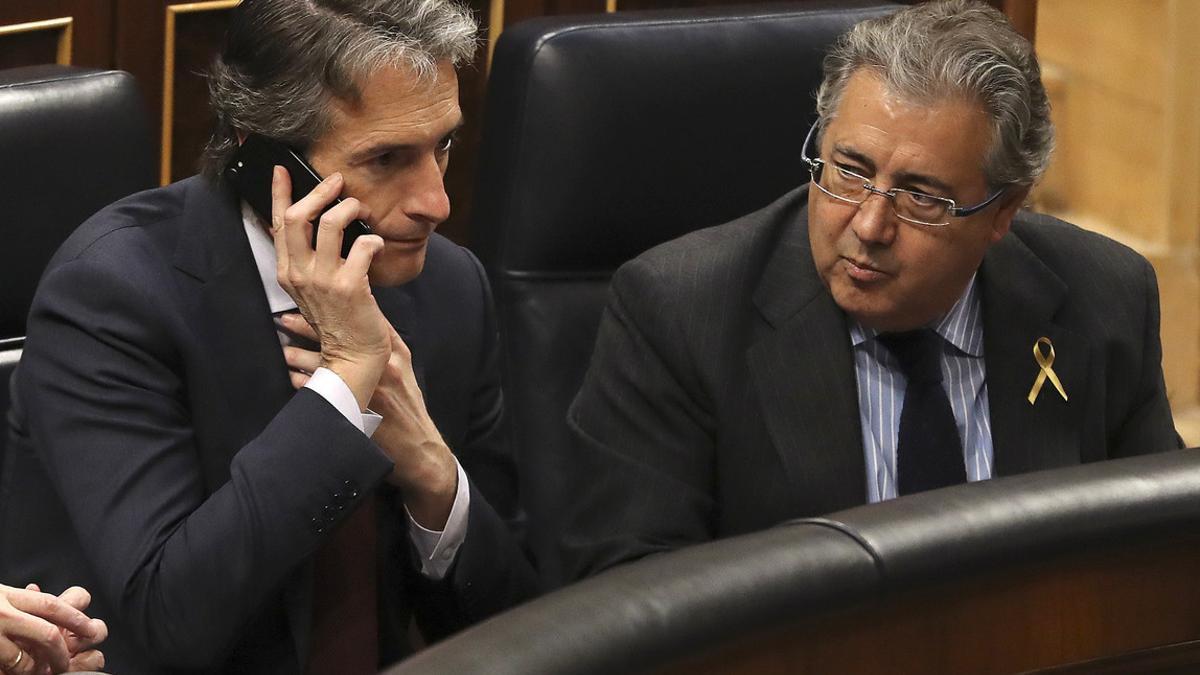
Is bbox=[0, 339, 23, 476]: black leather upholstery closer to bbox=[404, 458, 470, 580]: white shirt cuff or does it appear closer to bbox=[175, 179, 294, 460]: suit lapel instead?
bbox=[175, 179, 294, 460]: suit lapel

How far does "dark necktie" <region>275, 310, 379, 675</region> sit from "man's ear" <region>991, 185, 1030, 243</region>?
0.65 m

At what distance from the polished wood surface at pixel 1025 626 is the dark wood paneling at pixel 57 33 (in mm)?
1475

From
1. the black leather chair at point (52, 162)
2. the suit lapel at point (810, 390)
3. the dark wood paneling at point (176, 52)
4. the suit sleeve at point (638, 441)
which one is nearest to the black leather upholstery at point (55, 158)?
the black leather chair at point (52, 162)

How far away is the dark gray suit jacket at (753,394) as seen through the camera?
1.59 metres

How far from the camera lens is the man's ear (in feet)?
5.36

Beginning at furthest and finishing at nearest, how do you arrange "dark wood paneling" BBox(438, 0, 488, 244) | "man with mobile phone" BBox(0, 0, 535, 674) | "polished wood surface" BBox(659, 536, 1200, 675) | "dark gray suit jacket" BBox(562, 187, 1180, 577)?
"dark wood paneling" BBox(438, 0, 488, 244) < "dark gray suit jacket" BBox(562, 187, 1180, 577) < "man with mobile phone" BBox(0, 0, 535, 674) < "polished wood surface" BBox(659, 536, 1200, 675)

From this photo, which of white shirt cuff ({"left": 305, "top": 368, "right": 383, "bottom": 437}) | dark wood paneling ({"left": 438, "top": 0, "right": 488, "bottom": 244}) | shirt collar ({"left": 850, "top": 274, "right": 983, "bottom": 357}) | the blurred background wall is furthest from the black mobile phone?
the blurred background wall

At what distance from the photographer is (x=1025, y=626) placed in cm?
96

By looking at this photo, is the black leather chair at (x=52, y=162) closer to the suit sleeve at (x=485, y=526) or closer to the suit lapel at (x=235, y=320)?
the suit lapel at (x=235, y=320)

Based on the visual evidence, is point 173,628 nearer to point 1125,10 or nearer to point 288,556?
point 288,556

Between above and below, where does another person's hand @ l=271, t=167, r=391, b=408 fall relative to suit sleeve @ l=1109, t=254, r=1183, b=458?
above

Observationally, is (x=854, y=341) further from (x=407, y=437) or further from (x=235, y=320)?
(x=235, y=320)

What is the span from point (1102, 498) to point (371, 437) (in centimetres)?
67

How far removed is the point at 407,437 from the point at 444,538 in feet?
0.33
